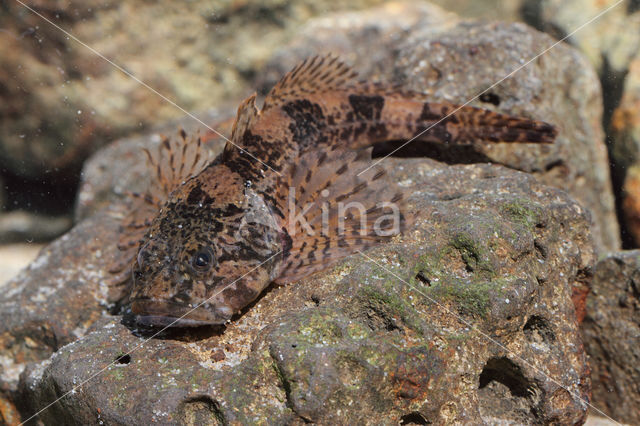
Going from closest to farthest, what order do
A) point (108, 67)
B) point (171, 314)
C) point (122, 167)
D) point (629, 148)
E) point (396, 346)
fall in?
point (396, 346) → point (171, 314) → point (629, 148) → point (122, 167) → point (108, 67)

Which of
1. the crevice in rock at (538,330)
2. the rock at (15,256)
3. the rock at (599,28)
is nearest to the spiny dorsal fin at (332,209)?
the crevice in rock at (538,330)

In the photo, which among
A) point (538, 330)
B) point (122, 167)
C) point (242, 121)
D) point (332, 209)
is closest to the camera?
point (538, 330)

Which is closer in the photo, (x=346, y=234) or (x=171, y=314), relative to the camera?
(x=171, y=314)

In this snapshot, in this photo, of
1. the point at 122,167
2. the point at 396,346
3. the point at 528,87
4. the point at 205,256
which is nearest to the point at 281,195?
the point at 205,256

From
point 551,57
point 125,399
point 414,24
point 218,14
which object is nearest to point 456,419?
point 125,399

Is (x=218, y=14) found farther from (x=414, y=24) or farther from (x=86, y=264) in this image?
(x=86, y=264)

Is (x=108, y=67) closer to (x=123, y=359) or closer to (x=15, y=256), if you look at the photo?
(x=15, y=256)

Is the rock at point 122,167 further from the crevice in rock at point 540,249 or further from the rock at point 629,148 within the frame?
the rock at point 629,148
